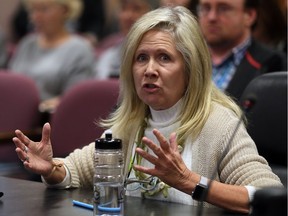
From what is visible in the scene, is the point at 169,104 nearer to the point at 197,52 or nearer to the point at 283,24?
the point at 197,52

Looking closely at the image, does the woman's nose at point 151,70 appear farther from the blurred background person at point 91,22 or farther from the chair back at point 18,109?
the blurred background person at point 91,22

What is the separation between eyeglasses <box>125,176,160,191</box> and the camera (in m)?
2.21

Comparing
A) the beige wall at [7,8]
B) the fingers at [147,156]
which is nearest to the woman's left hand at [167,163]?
the fingers at [147,156]

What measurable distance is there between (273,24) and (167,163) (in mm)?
2287

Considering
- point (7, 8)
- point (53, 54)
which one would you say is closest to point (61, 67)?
point (53, 54)

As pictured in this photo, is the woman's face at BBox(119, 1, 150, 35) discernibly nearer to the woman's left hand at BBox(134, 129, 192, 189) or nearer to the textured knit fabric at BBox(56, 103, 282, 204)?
the textured knit fabric at BBox(56, 103, 282, 204)

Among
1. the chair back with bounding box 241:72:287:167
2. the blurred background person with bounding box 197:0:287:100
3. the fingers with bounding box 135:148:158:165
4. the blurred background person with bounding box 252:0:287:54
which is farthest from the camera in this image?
the blurred background person with bounding box 252:0:287:54

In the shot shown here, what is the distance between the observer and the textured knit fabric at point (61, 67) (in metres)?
4.98

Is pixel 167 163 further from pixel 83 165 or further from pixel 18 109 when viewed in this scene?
pixel 18 109

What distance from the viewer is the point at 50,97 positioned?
496cm

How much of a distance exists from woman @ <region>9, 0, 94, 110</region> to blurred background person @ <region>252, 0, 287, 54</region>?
1440 mm

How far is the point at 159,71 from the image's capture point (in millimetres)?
2252

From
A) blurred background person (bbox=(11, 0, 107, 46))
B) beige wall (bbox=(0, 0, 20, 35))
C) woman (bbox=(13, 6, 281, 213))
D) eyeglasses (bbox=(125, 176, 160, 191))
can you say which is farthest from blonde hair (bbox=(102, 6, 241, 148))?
beige wall (bbox=(0, 0, 20, 35))

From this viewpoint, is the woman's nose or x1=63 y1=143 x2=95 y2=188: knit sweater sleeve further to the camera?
x1=63 y1=143 x2=95 y2=188: knit sweater sleeve
